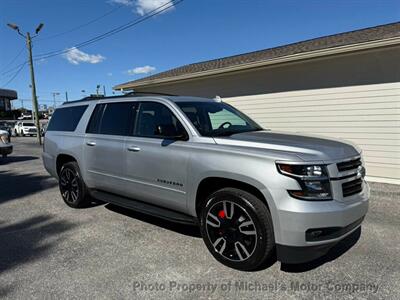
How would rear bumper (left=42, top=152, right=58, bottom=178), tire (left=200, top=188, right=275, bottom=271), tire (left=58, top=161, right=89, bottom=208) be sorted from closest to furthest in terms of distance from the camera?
tire (left=200, top=188, right=275, bottom=271)
tire (left=58, top=161, right=89, bottom=208)
rear bumper (left=42, top=152, right=58, bottom=178)

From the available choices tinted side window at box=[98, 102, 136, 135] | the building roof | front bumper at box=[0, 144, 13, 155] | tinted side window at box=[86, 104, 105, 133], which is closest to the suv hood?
tinted side window at box=[98, 102, 136, 135]

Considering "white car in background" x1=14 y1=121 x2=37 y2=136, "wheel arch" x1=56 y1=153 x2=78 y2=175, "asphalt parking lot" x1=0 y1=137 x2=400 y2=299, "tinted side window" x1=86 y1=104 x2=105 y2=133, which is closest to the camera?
"asphalt parking lot" x1=0 y1=137 x2=400 y2=299

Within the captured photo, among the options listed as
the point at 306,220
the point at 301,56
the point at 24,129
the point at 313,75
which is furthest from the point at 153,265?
the point at 24,129

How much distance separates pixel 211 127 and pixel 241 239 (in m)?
1.50

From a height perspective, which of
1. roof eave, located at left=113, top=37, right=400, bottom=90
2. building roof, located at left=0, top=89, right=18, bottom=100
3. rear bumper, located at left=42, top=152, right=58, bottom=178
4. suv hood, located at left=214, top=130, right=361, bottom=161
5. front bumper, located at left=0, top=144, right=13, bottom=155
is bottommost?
front bumper, located at left=0, top=144, right=13, bottom=155

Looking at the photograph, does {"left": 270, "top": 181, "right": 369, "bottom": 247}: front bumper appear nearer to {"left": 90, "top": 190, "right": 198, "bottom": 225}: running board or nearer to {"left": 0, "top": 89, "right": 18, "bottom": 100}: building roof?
{"left": 90, "top": 190, "right": 198, "bottom": 225}: running board

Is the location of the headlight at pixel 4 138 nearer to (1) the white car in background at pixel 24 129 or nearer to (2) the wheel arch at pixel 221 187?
(2) the wheel arch at pixel 221 187

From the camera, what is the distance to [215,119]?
456 centimetres

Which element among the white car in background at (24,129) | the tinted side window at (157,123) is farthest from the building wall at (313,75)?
the white car in background at (24,129)

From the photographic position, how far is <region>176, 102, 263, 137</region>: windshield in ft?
13.4

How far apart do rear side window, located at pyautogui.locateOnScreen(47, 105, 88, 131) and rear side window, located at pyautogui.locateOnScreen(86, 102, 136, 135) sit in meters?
0.49

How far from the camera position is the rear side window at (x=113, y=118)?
4.74 metres

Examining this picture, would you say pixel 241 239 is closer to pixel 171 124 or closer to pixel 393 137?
pixel 171 124

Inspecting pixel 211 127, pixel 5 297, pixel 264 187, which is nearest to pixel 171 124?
pixel 211 127
